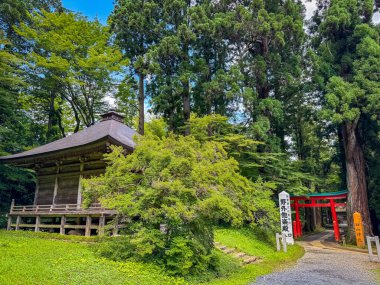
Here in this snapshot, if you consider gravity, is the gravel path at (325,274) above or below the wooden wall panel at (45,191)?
below

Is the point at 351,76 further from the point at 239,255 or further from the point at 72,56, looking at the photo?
the point at 72,56

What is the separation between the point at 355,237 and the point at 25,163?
61.7 feet

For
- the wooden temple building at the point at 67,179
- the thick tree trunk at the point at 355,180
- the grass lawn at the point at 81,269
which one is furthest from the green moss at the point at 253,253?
the thick tree trunk at the point at 355,180

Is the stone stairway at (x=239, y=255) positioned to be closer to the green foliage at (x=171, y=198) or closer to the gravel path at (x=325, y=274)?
the gravel path at (x=325, y=274)

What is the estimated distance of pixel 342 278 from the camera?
785cm

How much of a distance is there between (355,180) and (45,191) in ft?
59.1

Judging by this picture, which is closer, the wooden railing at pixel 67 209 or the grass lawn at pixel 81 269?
the grass lawn at pixel 81 269

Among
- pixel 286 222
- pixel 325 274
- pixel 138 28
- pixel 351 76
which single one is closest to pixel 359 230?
pixel 286 222

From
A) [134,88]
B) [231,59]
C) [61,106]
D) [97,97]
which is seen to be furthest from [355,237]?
[61,106]

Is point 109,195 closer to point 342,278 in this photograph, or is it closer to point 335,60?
point 342,278

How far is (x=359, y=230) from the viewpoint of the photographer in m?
15.5

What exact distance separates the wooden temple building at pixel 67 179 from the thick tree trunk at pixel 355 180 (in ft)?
44.1

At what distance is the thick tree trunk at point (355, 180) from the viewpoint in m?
16.6

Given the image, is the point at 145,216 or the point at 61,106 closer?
the point at 145,216
